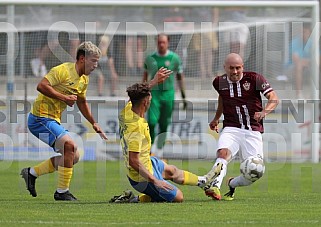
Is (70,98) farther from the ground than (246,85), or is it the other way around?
(246,85)

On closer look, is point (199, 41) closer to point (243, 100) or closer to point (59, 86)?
point (243, 100)

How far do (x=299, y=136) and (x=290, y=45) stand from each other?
199 centimetres

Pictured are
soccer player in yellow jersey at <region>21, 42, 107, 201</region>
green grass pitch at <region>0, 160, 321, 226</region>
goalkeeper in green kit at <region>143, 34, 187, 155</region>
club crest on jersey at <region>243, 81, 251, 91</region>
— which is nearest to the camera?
green grass pitch at <region>0, 160, 321, 226</region>

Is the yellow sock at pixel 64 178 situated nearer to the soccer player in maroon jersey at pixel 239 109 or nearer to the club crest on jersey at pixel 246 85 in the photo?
the soccer player in maroon jersey at pixel 239 109

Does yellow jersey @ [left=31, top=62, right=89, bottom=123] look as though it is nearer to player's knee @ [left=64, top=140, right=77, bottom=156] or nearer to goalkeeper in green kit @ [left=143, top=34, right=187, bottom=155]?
player's knee @ [left=64, top=140, right=77, bottom=156]

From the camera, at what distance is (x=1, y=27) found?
1806 centimetres

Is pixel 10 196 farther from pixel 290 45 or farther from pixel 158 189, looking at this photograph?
pixel 290 45

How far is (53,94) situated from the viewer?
1049cm

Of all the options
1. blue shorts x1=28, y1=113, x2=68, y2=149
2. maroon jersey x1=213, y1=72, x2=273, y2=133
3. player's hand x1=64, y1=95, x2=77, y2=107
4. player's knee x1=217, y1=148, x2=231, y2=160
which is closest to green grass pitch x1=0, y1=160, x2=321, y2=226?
player's knee x1=217, y1=148, x2=231, y2=160

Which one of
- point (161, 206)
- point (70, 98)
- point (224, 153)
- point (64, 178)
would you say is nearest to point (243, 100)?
point (224, 153)

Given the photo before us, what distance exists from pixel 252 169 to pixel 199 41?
8607mm

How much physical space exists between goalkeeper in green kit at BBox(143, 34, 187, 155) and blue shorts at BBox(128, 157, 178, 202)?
20.9 ft

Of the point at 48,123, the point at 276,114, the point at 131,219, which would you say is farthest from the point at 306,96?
the point at 131,219

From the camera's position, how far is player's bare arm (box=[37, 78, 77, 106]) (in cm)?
1043
